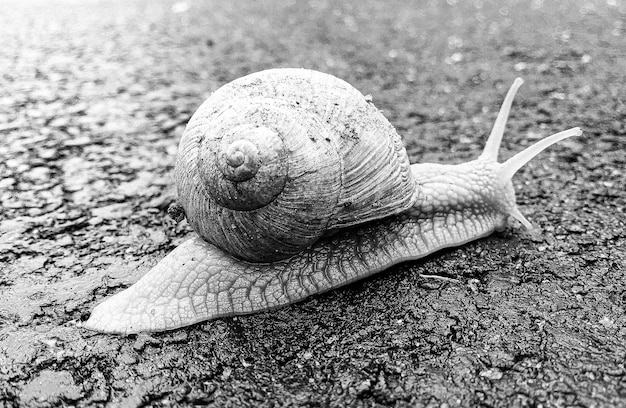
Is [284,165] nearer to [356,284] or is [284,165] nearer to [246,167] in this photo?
[246,167]

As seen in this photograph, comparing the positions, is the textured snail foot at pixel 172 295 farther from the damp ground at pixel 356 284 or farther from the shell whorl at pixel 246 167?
the shell whorl at pixel 246 167

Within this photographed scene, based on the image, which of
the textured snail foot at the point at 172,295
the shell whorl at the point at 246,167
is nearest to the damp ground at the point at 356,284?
the textured snail foot at the point at 172,295

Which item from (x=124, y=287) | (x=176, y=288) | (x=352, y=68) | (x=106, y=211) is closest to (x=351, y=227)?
(x=176, y=288)

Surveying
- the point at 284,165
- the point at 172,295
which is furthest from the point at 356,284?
the point at 172,295

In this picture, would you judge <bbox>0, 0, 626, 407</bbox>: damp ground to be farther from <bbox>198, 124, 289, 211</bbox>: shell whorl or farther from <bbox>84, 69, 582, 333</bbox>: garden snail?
<bbox>198, 124, 289, 211</bbox>: shell whorl

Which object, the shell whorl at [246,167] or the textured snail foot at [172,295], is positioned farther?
the textured snail foot at [172,295]

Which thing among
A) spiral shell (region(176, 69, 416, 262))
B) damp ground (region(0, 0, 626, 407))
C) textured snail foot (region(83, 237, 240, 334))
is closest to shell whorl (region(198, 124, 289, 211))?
spiral shell (region(176, 69, 416, 262))
